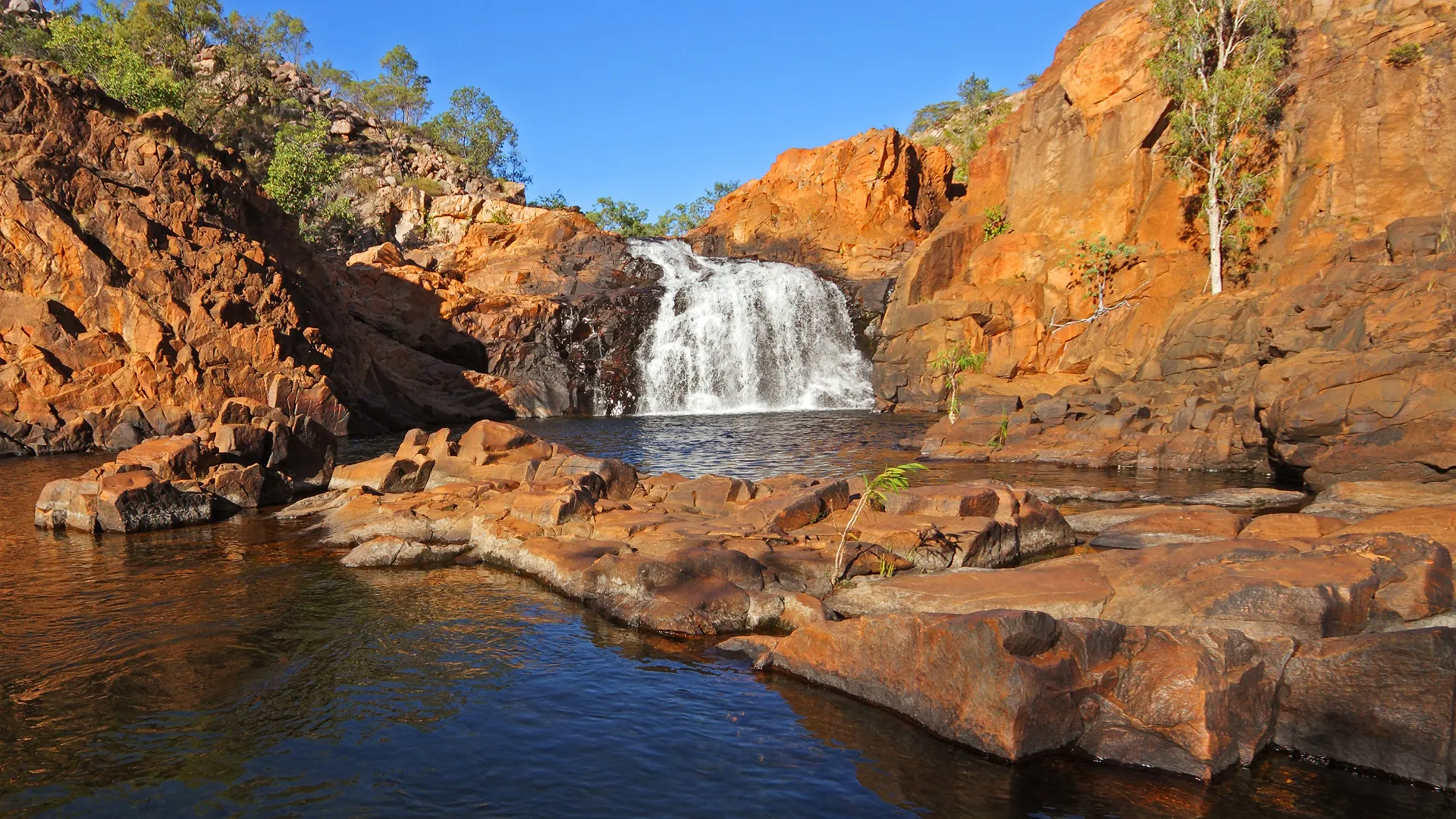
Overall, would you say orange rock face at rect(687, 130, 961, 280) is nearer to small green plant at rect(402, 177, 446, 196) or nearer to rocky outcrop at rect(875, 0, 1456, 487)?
rocky outcrop at rect(875, 0, 1456, 487)

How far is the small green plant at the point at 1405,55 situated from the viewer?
104ft

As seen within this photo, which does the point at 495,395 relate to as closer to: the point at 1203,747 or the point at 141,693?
the point at 141,693

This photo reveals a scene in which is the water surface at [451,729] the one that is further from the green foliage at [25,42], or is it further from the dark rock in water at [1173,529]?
the green foliage at [25,42]

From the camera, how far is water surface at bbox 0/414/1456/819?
7508 mm

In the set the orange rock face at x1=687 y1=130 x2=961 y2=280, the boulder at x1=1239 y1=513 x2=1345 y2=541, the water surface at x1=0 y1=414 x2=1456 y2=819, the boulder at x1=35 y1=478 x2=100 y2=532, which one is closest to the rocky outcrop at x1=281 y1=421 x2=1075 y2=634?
the water surface at x1=0 y1=414 x2=1456 y2=819

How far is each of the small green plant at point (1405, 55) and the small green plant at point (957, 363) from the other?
59.5 ft

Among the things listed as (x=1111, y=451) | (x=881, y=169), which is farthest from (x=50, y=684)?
(x=881, y=169)

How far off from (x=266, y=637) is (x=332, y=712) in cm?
295

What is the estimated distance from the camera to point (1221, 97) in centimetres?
3659

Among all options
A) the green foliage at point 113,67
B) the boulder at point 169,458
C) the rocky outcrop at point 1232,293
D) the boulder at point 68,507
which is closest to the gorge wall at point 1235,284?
the rocky outcrop at point 1232,293

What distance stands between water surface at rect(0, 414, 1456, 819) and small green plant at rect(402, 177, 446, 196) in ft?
178

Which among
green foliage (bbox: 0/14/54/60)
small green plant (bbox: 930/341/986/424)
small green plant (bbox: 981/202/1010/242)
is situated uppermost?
green foliage (bbox: 0/14/54/60)

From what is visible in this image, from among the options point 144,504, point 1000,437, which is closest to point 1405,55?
point 1000,437

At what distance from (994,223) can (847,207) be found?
49.3 ft
